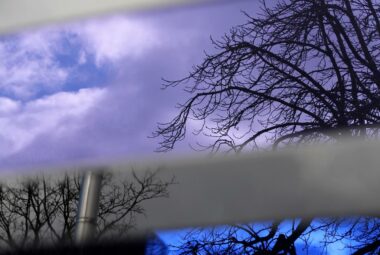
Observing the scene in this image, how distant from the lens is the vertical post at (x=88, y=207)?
2.32m

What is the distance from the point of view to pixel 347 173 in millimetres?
2031

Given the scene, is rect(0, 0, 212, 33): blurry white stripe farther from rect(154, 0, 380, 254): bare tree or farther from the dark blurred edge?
the dark blurred edge

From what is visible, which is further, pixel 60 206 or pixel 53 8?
pixel 53 8

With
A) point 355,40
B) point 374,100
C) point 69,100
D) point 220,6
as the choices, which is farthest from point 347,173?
point 69,100

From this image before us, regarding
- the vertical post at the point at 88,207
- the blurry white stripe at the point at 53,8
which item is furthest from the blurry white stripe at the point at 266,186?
the blurry white stripe at the point at 53,8

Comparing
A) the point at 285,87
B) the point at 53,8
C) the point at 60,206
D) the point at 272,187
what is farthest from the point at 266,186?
the point at 53,8

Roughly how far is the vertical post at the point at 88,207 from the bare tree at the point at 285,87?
358 millimetres

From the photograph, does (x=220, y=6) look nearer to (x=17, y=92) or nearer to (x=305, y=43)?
(x=305, y=43)

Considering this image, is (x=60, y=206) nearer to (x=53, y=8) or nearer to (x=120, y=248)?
(x=120, y=248)

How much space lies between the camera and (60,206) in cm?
243

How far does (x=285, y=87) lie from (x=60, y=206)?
1.10 m

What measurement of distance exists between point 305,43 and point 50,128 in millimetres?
1138

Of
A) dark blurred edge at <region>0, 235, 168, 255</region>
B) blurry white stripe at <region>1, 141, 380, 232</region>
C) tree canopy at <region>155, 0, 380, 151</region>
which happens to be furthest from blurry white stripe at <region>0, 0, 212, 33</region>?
dark blurred edge at <region>0, 235, 168, 255</region>

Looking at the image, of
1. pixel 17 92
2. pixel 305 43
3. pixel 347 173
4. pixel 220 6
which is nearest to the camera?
pixel 347 173
